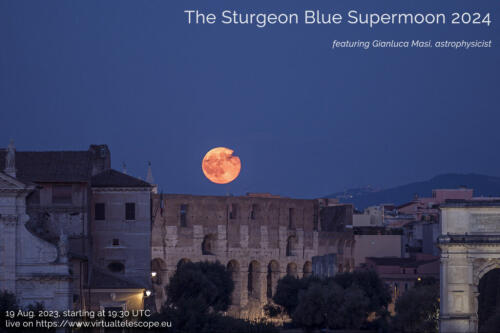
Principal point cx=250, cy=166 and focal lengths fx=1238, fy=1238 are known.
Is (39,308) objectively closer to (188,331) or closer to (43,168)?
(188,331)

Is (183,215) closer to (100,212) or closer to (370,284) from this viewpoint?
(370,284)

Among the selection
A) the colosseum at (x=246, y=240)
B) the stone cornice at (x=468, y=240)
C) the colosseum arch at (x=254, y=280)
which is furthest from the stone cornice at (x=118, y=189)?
the colosseum arch at (x=254, y=280)

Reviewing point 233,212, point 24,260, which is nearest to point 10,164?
point 24,260

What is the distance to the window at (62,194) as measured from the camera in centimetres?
5150

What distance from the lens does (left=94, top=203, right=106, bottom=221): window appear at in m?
54.3

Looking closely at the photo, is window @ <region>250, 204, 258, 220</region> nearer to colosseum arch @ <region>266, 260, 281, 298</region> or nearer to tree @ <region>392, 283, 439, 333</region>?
colosseum arch @ <region>266, 260, 281, 298</region>

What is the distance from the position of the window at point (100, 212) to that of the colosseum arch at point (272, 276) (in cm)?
2320

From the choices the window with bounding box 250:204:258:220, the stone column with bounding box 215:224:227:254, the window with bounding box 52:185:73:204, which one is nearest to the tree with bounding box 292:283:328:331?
the stone column with bounding box 215:224:227:254

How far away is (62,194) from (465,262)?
17421 millimetres

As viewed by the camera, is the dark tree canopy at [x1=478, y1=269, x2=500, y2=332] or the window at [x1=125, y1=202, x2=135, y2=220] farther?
the dark tree canopy at [x1=478, y1=269, x2=500, y2=332]

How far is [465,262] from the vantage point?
144ft

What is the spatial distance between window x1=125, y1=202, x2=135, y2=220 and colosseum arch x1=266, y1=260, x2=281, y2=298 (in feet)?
73.7

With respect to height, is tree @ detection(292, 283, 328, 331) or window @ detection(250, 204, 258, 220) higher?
window @ detection(250, 204, 258, 220)

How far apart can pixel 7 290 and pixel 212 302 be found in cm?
1744
